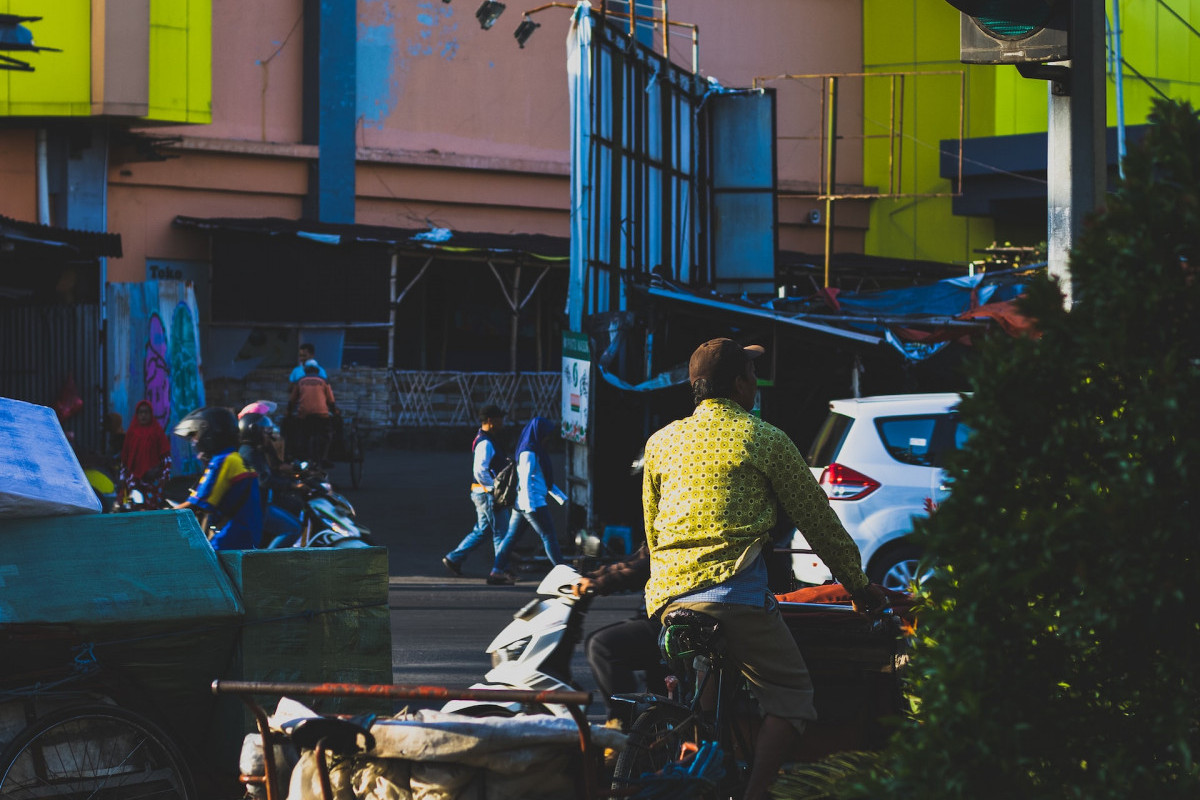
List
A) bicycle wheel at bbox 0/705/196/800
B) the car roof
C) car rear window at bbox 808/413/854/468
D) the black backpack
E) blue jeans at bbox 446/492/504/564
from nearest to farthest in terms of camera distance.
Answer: bicycle wheel at bbox 0/705/196/800, the car roof, car rear window at bbox 808/413/854/468, the black backpack, blue jeans at bbox 446/492/504/564

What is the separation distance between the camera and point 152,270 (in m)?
24.0

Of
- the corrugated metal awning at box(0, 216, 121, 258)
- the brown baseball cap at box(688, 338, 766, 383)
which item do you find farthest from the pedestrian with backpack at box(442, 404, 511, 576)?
the brown baseball cap at box(688, 338, 766, 383)

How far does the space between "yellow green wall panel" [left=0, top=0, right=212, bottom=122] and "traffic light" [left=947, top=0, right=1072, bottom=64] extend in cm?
1852

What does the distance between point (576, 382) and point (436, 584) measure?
298cm

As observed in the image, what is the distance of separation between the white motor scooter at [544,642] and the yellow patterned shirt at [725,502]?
1.09 feet

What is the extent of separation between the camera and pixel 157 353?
19.9 m

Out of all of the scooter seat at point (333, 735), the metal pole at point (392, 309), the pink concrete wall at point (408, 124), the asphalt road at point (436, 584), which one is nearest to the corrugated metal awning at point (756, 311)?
the asphalt road at point (436, 584)

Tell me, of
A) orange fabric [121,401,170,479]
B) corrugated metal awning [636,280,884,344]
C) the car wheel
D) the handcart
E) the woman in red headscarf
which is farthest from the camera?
corrugated metal awning [636,280,884,344]

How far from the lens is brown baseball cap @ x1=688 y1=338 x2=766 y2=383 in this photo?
4859mm

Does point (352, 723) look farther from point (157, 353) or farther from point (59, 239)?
point (157, 353)

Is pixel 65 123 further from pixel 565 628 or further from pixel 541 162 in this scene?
pixel 565 628

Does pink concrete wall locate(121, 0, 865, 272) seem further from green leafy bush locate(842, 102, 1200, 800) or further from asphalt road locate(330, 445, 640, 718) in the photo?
green leafy bush locate(842, 102, 1200, 800)

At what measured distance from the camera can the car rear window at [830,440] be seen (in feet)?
37.2

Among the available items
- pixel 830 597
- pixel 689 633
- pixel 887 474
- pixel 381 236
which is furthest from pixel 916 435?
pixel 381 236
